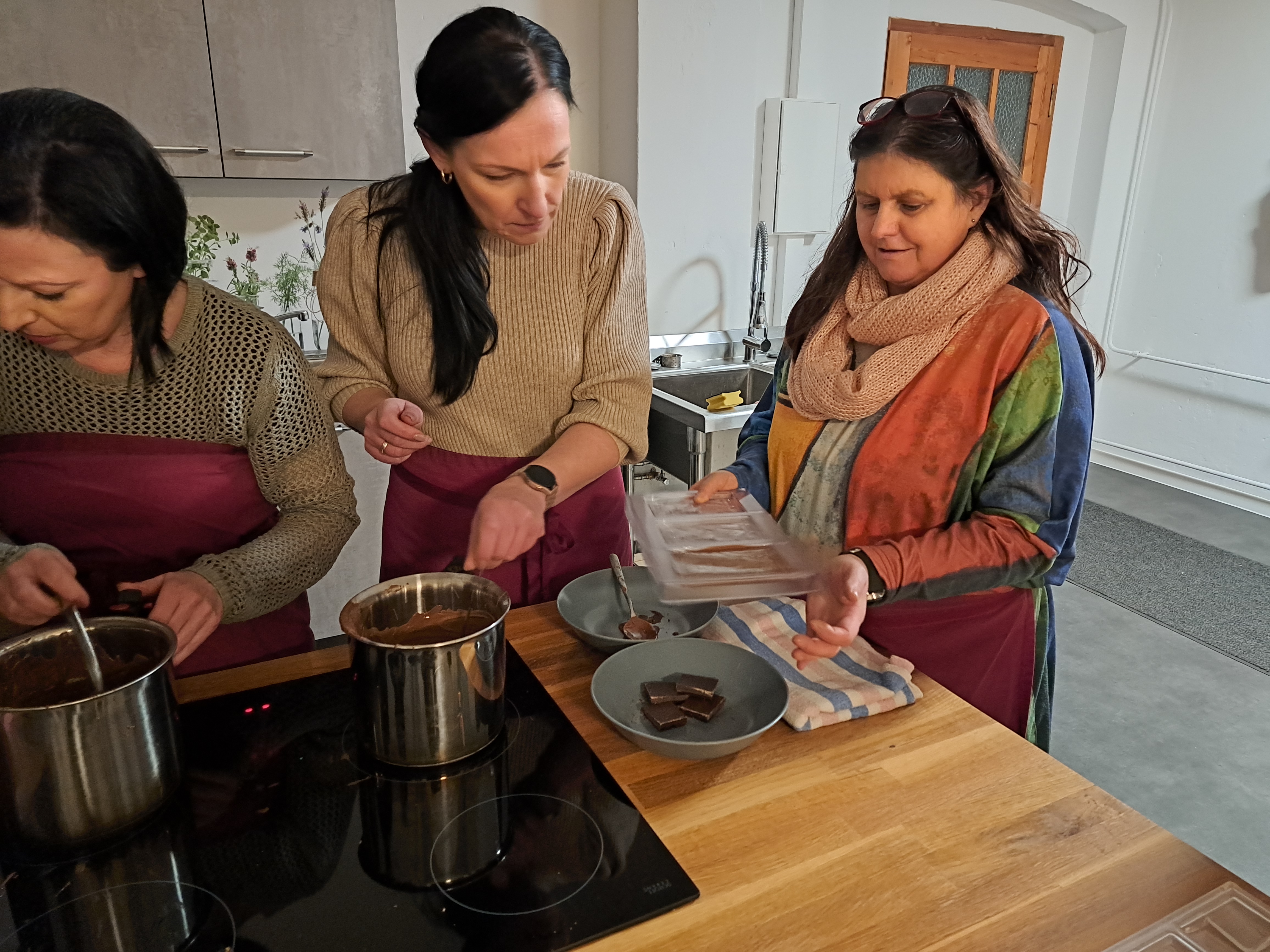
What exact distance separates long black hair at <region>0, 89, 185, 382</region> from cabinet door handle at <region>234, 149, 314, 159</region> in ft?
5.05

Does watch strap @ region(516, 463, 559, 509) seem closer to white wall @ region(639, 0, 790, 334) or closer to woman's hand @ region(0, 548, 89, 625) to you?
woman's hand @ region(0, 548, 89, 625)

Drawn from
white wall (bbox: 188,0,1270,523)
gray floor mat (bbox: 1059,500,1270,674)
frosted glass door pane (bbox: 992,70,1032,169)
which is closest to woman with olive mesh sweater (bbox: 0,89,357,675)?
white wall (bbox: 188,0,1270,523)

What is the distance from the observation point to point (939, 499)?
3.63 feet

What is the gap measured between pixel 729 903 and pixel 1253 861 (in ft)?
6.14

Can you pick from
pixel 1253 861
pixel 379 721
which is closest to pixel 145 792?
pixel 379 721

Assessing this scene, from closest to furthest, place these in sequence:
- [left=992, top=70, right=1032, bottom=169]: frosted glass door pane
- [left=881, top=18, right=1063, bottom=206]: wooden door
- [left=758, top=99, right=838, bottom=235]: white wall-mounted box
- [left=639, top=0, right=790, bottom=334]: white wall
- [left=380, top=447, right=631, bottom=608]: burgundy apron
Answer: [left=380, top=447, right=631, bottom=608]: burgundy apron < [left=639, top=0, right=790, bottom=334]: white wall < [left=758, top=99, right=838, bottom=235]: white wall-mounted box < [left=881, top=18, right=1063, bottom=206]: wooden door < [left=992, top=70, right=1032, bottom=169]: frosted glass door pane

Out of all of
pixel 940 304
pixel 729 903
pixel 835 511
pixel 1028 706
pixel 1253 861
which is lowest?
pixel 1253 861

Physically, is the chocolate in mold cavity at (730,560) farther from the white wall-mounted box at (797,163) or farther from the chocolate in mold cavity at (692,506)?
the white wall-mounted box at (797,163)

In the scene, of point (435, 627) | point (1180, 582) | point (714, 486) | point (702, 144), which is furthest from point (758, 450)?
point (1180, 582)

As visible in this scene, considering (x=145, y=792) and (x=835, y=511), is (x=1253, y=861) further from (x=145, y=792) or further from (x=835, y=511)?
(x=145, y=792)

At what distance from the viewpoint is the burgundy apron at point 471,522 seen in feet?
4.40

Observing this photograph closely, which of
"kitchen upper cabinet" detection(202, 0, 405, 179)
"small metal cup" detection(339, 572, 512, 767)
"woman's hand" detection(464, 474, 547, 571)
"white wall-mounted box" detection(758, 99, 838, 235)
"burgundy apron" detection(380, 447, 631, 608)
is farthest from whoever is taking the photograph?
"white wall-mounted box" detection(758, 99, 838, 235)

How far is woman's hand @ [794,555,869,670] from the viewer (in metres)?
0.88

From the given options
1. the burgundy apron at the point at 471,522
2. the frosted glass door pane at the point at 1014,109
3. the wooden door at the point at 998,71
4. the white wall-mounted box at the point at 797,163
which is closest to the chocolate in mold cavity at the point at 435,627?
the burgundy apron at the point at 471,522
